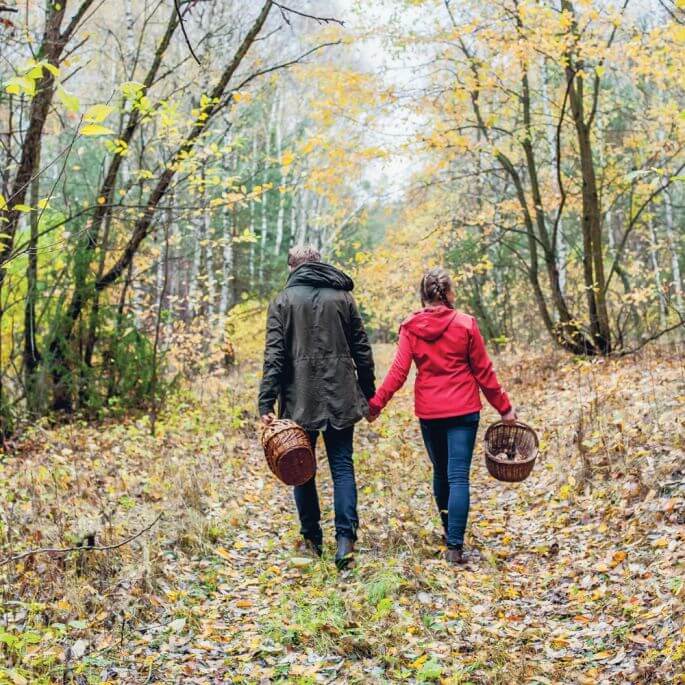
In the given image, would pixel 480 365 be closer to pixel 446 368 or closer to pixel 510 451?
pixel 446 368

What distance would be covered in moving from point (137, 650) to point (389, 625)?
133 cm

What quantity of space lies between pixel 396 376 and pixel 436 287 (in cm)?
69

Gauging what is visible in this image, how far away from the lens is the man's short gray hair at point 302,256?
15.8 ft

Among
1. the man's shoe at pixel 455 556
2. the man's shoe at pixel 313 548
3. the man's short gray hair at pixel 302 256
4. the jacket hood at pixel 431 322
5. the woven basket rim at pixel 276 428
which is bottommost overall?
the man's shoe at pixel 313 548

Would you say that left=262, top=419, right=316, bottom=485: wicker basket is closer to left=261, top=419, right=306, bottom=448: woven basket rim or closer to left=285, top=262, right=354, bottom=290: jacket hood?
left=261, top=419, right=306, bottom=448: woven basket rim

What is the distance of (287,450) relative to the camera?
13.9 ft

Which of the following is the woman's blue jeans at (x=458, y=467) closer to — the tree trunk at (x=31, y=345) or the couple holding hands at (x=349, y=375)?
the couple holding hands at (x=349, y=375)

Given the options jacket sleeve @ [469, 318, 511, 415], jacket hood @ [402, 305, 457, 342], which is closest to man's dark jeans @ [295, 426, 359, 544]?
jacket hood @ [402, 305, 457, 342]

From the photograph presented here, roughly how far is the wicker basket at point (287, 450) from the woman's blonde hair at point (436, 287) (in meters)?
1.32

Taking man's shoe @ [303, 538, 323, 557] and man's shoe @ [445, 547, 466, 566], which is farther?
man's shoe @ [303, 538, 323, 557]

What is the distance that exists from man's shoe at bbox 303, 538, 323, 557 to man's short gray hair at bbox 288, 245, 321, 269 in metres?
1.98

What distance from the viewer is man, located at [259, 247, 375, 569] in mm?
4609

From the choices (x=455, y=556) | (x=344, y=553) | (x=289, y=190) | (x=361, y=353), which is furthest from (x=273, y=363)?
(x=289, y=190)

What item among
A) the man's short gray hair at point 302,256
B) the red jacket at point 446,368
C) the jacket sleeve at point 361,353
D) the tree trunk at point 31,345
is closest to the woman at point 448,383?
the red jacket at point 446,368
